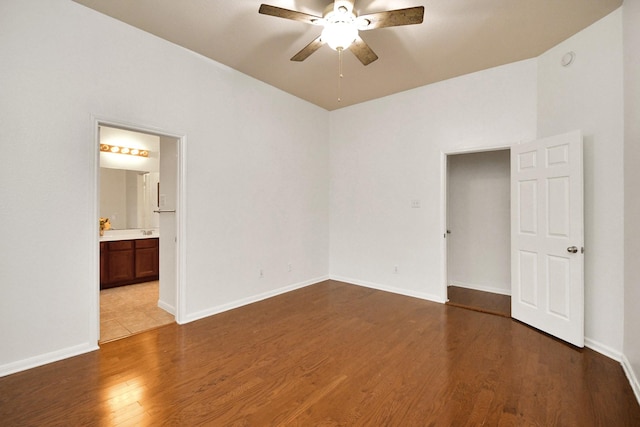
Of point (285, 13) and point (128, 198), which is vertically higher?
point (285, 13)

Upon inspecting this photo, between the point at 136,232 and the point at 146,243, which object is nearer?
Answer: the point at 146,243

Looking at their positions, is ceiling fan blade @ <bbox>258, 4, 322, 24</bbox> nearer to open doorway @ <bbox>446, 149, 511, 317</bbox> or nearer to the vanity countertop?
open doorway @ <bbox>446, 149, 511, 317</bbox>

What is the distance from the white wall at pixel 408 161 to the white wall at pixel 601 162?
0.51 metres

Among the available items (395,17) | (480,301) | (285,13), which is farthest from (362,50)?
(480,301)

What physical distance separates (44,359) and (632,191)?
4.87 m

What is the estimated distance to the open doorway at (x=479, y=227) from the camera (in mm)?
4348

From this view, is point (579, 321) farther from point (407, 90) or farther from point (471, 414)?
point (407, 90)

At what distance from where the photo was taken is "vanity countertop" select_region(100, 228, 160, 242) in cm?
474

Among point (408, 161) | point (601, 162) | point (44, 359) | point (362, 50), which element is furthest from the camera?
point (408, 161)

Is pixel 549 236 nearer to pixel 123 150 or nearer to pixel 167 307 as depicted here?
pixel 167 307

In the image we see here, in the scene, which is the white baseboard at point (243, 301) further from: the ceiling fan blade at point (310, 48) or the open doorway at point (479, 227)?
the ceiling fan blade at point (310, 48)

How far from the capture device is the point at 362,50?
2.54 metres

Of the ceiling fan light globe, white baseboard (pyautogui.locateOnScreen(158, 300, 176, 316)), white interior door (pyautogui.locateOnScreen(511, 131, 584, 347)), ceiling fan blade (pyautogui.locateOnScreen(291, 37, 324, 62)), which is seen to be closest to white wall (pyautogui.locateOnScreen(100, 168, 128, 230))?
white baseboard (pyautogui.locateOnScreen(158, 300, 176, 316))

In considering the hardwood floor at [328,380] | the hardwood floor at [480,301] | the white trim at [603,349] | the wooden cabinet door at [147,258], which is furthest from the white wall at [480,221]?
the wooden cabinet door at [147,258]
